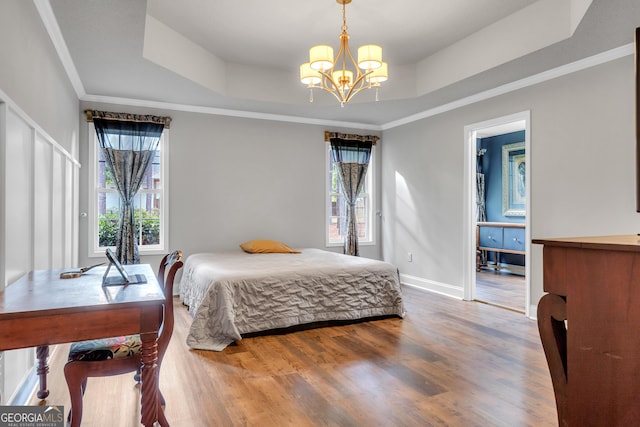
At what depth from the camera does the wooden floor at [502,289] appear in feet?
15.7

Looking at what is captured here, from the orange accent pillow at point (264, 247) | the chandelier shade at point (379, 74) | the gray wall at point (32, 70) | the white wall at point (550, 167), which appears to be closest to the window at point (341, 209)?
the white wall at point (550, 167)

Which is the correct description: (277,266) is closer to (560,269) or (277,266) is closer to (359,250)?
(359,250)

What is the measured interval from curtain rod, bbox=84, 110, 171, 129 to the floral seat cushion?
11.7 ft

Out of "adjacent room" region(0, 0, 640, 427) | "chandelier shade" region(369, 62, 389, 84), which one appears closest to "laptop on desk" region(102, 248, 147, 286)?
"adjacent room" region(0, 0, 640, 427)

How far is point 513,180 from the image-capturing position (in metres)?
7.33

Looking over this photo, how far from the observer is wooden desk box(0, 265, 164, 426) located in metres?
1.47

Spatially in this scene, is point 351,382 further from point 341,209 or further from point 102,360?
point 341,209

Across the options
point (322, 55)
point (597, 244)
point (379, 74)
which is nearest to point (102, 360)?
point (597, 244)

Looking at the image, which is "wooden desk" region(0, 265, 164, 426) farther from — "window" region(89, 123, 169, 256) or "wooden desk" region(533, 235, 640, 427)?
"window" region(89, 123, 169, 256)

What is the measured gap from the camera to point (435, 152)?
5375mm

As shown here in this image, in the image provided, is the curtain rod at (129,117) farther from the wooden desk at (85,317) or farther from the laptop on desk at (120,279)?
the wooden desk at (85,317)

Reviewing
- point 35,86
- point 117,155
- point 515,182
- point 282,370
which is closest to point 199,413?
point 282,370

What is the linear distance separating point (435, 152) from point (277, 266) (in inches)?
109

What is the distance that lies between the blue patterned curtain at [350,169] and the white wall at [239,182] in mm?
224
